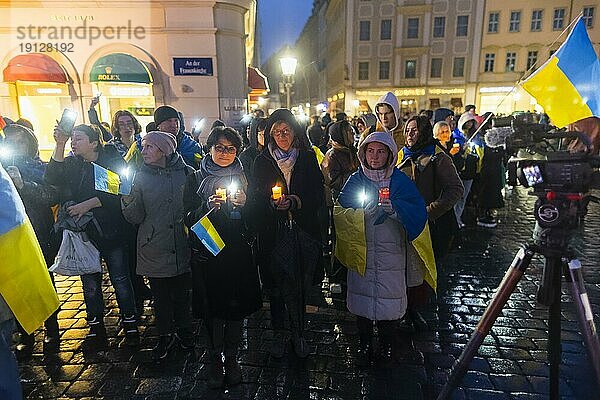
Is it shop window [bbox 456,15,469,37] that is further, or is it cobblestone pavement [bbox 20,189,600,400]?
shop window [bbox 456,15,469,37]

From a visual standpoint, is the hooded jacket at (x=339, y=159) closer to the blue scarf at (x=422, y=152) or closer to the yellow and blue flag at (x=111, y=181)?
the blue scarf at (x=422, y=152)

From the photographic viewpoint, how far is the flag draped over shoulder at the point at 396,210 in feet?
10.3

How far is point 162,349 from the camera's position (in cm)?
365

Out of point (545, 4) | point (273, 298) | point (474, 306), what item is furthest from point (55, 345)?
point (545, 4)

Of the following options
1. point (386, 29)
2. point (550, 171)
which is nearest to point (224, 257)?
point (550, 171)

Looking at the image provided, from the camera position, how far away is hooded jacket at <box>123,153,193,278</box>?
338 centimetres

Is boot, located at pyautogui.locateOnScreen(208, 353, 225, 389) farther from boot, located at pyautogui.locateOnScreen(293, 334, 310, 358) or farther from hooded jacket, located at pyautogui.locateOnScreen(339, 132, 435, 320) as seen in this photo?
hooded jacket, located at pyautogui.locateOnScreen(339, 132, 435, 320)

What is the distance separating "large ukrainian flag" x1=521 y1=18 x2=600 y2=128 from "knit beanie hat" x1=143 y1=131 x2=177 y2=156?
2.81 meters

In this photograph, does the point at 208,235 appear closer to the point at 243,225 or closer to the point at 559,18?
the point at 243,225

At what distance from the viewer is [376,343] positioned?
3811 mm

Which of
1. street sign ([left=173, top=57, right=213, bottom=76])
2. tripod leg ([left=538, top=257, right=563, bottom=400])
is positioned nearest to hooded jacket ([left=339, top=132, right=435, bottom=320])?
tripod leg ([left=538, top=257, right=563, bottom=400])

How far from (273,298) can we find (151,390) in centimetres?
124

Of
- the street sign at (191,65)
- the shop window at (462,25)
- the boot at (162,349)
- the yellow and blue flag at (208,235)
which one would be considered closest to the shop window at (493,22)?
the shop window at (462,25)

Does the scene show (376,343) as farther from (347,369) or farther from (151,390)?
(151,390)
